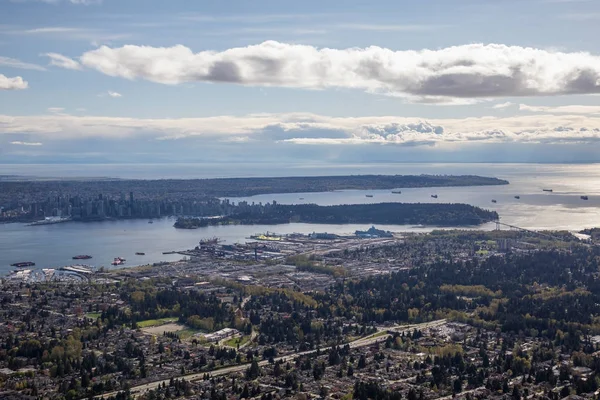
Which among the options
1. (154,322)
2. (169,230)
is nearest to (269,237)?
(169,230)

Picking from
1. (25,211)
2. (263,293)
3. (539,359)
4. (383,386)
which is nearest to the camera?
(383,386)

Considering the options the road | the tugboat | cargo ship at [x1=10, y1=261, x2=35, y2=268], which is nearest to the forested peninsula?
the tugboat

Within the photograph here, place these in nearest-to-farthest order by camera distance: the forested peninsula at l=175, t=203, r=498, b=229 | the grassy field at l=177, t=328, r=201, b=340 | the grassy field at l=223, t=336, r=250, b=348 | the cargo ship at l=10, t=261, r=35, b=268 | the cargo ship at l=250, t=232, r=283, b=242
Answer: the grassy field at l=223, t=336, r=250, b=348, the grassy field at l=177, t=328, r=201, b=340, the cargo ship at l=10, t=261, r=35, b=268, the cargo ship at l=250, t=232, r=283, b=242, the forested peninsula at l=175, t=203, r=498, b=229

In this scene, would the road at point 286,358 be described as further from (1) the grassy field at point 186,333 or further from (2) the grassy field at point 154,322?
(2) the grassy field at point 154,322

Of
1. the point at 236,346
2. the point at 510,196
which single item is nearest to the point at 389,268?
the point at 236,346

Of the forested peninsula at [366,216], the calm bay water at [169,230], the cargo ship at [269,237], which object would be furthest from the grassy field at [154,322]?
the forested peninsula at [366,216]

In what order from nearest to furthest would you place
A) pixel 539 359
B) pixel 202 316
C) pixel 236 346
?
1. pixel 539 359
2. pixel 236 346
3. pixel 202 316

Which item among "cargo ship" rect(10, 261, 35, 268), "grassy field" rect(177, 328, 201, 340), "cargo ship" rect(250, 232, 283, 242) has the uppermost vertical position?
"cargo ship" rect(250, 232, 283, 242)

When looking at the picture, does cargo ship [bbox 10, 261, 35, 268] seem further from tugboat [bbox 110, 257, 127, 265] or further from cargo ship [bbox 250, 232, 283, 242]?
cargo ship [bbox 250, 232, 283, 242]

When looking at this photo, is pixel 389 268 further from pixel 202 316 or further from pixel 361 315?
pixel 202 316

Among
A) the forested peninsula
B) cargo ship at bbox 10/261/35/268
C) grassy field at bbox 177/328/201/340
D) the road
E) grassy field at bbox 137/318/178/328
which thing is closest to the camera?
the road

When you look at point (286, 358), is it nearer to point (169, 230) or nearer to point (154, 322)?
point (154, 322)
